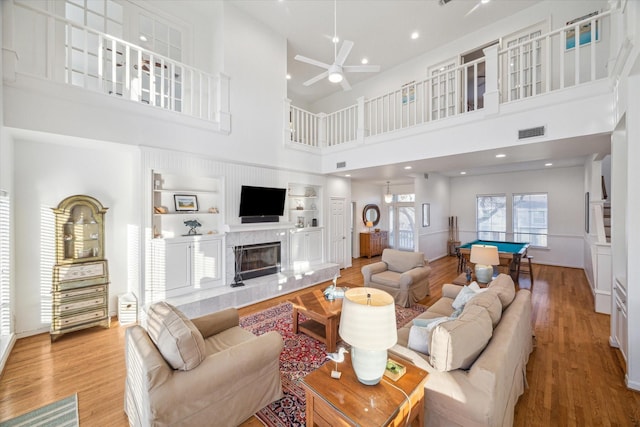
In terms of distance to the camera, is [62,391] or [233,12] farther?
[233,12]

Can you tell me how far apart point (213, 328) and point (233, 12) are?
223 inches

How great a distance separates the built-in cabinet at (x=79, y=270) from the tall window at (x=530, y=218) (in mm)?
10640

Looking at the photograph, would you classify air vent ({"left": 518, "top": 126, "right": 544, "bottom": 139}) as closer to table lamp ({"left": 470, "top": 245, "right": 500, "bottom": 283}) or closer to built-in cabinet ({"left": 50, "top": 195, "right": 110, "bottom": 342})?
table lamp ({"left": 470, "top": 245, "right": 500, "bottom": 283})

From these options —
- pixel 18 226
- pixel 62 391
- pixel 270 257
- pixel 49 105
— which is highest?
pixel 49 105

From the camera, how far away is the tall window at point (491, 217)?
8500mm

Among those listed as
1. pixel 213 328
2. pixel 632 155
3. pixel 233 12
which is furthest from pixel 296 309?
pixel 233 12

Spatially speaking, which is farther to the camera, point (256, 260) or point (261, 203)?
point (256, 260)

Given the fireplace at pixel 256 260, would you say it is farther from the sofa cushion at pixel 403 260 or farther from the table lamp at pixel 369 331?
the table lamp at pixel 369 331

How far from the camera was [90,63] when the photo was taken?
4.07 meters

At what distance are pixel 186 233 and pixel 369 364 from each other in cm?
414

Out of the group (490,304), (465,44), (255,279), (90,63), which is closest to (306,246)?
(255,279)

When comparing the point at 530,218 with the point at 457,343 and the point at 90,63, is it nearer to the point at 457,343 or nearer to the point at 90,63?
the point at 457,343

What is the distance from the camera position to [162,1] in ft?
15.5

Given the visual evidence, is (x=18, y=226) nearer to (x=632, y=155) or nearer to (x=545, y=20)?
(x=632, y=155)
